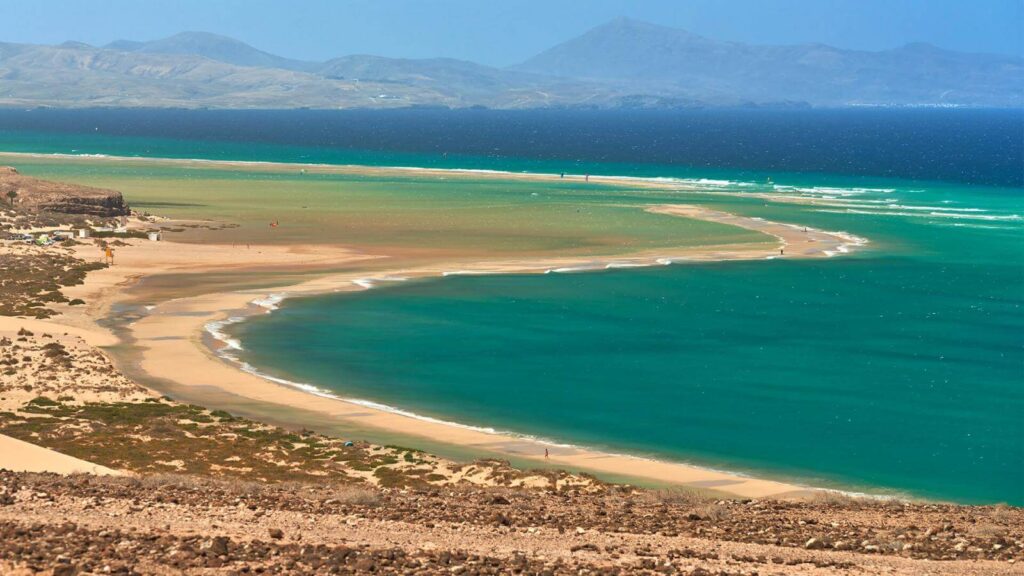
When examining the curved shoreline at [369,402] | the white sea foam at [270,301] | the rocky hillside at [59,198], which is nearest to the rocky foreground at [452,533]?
the curved shoreline at [369,402]

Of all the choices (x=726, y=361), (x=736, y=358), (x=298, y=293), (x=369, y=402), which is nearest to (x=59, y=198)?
(x=298, y=293)

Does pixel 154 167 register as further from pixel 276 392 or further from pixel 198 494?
pixel 198 494

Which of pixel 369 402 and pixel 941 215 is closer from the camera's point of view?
pixel 369 402

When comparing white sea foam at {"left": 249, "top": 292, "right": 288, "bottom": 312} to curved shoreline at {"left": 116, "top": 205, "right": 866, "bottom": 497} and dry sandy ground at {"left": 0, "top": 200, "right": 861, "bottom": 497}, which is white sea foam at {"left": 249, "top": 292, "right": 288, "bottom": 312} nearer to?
curved shoreline at {"left": 116, "top": 205, "right": 866, "bottom": 497}

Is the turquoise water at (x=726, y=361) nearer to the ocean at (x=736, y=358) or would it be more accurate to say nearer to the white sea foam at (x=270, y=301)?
the ocean at (x=736, y=358)

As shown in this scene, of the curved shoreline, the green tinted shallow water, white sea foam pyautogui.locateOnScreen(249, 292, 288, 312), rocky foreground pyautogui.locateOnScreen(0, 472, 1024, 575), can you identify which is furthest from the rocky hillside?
rocky foreground pyautogui.locateOnScreen(0, 472, 1024, 575)

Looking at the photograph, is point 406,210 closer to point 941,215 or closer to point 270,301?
point 941,215
